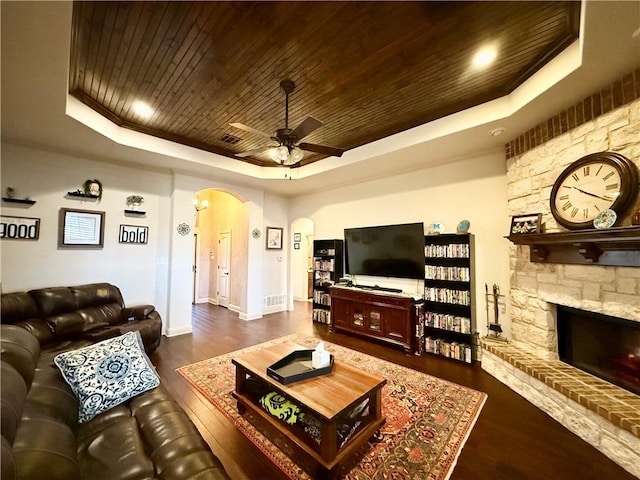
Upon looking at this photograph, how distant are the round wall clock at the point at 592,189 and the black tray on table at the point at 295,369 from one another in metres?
2.60

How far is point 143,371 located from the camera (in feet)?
5.96

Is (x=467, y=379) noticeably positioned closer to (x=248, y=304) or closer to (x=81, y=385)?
(x=81, y=385)

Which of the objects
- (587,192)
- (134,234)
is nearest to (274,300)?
(134,234)

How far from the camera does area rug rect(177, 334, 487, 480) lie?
69.1 inches

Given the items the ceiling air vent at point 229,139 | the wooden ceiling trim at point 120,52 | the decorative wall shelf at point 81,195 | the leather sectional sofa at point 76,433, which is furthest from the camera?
the ceiling air vent at point 229,139

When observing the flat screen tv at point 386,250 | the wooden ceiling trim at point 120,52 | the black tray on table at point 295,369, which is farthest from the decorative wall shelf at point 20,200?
the flat screen tv at point 386,250

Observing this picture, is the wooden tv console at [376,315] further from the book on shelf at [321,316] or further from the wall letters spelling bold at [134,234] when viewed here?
the wall letters spelling bold at [134,234]

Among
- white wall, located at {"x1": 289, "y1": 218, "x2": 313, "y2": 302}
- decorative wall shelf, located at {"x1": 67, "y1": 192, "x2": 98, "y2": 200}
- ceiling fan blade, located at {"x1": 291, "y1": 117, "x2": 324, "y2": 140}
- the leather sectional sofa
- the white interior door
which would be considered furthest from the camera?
white wall, located at {"x1": 289, "y1": 218, "x2": 313, "y2": 302}

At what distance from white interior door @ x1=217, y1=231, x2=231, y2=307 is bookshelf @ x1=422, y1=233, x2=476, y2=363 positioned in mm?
4657

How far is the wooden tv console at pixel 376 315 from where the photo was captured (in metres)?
3.76

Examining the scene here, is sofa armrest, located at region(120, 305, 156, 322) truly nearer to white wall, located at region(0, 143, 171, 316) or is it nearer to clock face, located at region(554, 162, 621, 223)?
white wall, located at region(0, 143, 171, 316)

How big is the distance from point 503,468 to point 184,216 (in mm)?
5072

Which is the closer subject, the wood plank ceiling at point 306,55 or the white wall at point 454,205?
the wood plank ceiling at point 306,55

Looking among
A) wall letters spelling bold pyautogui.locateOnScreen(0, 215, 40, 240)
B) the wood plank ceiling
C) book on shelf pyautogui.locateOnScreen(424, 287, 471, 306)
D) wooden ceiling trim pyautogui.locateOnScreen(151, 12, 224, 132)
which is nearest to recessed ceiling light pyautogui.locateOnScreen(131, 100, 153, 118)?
the wood plank ceiling
